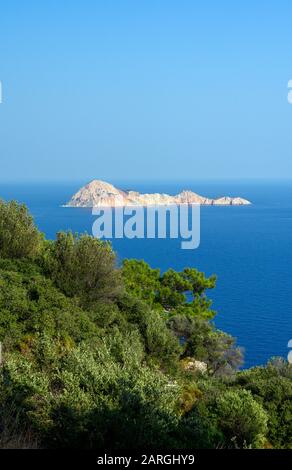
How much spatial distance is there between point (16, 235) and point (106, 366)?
1358cm

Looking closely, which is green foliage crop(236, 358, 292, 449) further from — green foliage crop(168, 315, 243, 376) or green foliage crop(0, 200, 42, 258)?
green foliage crop(0, 200, 42, 258)

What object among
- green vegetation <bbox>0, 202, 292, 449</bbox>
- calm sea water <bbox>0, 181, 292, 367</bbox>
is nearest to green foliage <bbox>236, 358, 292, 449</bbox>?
green vegetation <bbox>0, 202, 292, 449</bbox>

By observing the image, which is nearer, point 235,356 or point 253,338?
point 235,356

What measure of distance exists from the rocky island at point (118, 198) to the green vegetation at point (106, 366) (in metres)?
123

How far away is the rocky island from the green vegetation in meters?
123

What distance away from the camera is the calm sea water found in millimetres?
63438

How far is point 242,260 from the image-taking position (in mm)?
101000

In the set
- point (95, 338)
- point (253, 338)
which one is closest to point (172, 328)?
point (95, 338)

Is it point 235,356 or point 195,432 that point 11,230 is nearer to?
point 235,356

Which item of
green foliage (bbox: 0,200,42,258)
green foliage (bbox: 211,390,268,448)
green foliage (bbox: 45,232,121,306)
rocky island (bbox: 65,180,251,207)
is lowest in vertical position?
green foliage (bbox: 211,390,268,448)

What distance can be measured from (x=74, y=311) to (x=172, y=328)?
9341 mm

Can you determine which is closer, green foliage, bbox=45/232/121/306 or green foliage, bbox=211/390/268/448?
green foliage, bbox=211/390/268/448

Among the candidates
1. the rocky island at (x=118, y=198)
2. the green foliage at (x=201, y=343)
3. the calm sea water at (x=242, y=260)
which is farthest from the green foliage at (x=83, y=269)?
the rocky island at (x=118, y=198)
